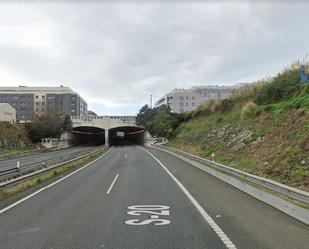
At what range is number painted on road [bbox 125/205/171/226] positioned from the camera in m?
7.45

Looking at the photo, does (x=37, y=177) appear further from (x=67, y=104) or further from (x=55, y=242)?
(x=67, y=104)

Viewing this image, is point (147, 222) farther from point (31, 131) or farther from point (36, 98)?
point (36, 98)

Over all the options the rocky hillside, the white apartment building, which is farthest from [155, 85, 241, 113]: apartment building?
the rocky hillside

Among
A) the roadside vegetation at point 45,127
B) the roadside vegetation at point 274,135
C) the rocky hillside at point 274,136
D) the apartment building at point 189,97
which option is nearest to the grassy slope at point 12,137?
the roadside vegetation at point 45,127

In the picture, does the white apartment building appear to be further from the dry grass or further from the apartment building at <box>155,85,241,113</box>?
the apartment building at <box>155,85,241,113</box>

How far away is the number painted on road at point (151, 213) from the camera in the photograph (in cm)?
745

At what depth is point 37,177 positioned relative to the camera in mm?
16359

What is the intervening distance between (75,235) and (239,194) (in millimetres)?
6508

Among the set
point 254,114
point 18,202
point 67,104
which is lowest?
point 18,202

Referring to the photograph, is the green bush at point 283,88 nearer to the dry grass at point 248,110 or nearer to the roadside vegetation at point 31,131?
the dry grass at point 248,110

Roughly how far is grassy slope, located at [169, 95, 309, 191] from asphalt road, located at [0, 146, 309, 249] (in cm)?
241

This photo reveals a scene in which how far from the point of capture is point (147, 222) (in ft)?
24.7

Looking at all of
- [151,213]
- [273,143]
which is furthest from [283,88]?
[151,213]

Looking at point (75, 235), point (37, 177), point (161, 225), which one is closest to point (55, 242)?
point (75, 235)
